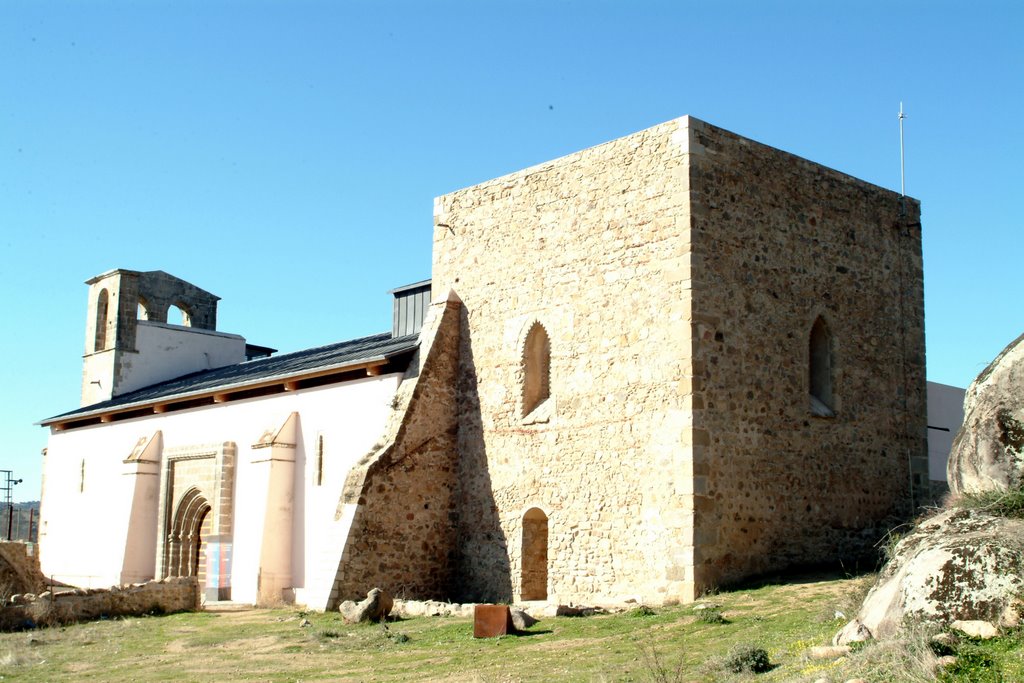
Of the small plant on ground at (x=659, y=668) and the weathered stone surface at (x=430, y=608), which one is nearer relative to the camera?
the small plant on ground at (x=659, y=668)

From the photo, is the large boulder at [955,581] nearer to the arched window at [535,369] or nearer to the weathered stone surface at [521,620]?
the weathered stone surface at [521,620]

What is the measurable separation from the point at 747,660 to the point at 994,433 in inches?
119

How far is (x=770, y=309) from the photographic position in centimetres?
1647

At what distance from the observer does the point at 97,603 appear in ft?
63.3

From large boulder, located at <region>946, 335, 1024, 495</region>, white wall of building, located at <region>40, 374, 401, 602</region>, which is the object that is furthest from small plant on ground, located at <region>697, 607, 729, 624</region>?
white wall of building, located at <region>40, 374, 401, 602</region>

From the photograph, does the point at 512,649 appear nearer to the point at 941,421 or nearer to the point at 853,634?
the point at 853,634

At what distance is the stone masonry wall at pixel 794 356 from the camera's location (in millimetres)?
15430

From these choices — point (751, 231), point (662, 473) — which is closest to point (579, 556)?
point (662, 473)

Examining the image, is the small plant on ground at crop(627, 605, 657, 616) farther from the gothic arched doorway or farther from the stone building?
the gothic arched doorway

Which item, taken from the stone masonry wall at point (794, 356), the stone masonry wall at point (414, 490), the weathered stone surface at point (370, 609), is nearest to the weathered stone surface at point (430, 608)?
the weathered stone surface at point (370, 609)

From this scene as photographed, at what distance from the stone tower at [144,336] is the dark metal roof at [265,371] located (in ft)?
2.15

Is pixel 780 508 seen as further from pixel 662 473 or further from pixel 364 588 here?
pixel 364 588

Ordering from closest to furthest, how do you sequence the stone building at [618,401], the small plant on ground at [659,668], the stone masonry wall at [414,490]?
the small plant on ground at [659,668] < the stone building at [618,401] < the stone masonry wall at [414,490]

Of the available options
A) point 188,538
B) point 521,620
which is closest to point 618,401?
point 521,620
